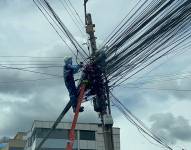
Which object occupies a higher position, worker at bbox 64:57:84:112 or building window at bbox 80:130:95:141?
building window at bbox 80:130:95:141

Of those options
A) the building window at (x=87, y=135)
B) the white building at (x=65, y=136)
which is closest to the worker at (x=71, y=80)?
the white building at (x=65, y=136)

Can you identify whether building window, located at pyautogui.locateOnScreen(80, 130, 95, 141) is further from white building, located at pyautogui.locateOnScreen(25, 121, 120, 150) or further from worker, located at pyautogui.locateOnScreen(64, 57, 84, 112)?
worker, located at pyautogui.locateOnScreen(64, 57, 84, 112)

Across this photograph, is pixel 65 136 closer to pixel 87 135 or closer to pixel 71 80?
pixel 87 135

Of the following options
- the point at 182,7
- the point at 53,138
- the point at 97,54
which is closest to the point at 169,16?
the point at 182,7

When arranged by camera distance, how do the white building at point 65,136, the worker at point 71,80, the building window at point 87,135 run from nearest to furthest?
the worker at point 71,80 → the white building at point 65,136 → the building window at point 87,135

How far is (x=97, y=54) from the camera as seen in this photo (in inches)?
547

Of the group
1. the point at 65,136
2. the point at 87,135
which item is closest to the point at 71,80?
the point at 65,136

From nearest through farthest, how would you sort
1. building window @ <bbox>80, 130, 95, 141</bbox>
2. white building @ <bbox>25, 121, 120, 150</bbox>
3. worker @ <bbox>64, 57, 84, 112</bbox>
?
1. worker @ <bbox>64, 57, 84, 112</bbox>
2. white building @ <bbox>25, 121, 120, 150</bbox>
3. building window @ <bbox>80, 130, 95, 141</bbox>

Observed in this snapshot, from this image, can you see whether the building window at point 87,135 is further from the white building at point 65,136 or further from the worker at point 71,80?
the worker at point 71,80

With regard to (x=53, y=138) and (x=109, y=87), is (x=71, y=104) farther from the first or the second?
(x=53, y=138)

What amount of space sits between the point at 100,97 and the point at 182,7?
4.77 m

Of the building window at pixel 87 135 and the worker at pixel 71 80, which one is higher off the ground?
the building window at pixel 87 135

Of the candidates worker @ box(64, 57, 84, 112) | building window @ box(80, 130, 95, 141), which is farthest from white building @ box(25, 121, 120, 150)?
worker @ box(64, 57, 84, 112)

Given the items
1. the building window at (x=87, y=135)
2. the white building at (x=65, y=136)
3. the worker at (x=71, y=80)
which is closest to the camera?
the worker at (x=71, y=80)
